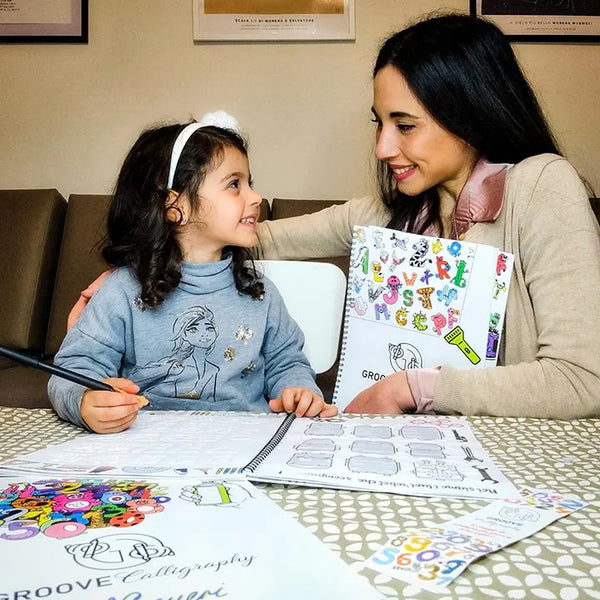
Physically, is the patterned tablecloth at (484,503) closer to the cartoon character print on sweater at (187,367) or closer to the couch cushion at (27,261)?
the cartoon character print on sweater at (187,367)

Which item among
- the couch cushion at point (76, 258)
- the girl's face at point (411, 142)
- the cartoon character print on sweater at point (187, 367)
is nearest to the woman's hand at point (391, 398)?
the cartoon character print on sweater at point (187, 367)

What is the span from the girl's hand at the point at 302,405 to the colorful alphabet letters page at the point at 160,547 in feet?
1.11

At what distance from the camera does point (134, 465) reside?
2.02 feet

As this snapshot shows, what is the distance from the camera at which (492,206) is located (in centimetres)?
114

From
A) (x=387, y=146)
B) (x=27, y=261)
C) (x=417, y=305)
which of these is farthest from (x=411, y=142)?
(x=27, y=261)

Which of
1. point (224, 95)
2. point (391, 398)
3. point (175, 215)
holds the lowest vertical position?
point (391, 398)

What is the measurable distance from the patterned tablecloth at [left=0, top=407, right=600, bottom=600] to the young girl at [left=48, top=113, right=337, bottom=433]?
358 mm

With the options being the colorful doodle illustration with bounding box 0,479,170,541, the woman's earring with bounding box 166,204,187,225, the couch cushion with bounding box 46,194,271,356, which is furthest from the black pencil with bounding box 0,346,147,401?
the couch cushion with bounding box 46,194,271,356

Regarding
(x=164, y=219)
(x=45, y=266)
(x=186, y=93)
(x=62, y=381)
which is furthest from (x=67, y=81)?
(x=62, y=381)

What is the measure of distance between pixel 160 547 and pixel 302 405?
473 mm

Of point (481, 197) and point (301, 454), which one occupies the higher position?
point (481, 197)

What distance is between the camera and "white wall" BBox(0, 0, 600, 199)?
89.7 inches

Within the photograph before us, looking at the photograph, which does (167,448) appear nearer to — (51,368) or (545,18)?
(51,368)

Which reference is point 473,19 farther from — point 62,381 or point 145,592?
point 145,592
